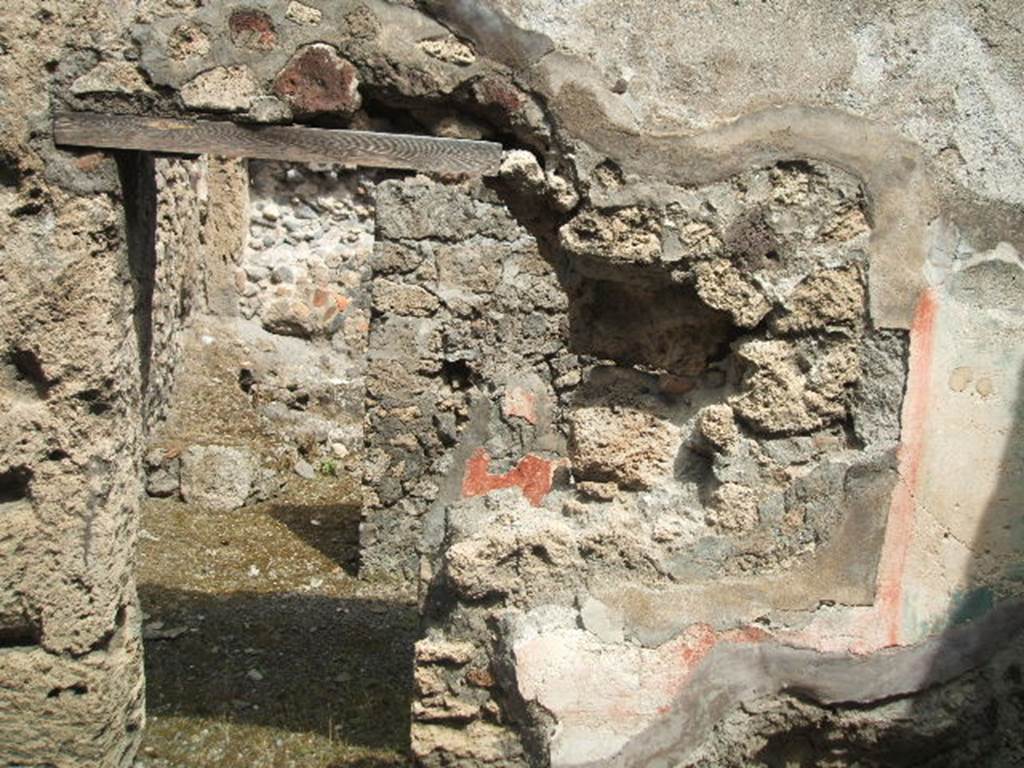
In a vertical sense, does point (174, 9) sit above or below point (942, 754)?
above

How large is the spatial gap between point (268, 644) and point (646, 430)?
7.53 ft

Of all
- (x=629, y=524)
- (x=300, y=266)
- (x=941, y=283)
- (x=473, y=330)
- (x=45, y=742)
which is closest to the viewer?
(x=941, y=283)

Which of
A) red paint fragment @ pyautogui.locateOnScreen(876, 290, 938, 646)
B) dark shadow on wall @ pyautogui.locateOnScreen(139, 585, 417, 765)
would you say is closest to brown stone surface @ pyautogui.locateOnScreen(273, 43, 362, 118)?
red paint fragment @ pyautogui.locateOnScreen(876, 290, 938, 646)

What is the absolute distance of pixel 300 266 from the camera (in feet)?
26.9

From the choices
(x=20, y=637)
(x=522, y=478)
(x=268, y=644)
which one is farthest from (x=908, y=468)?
(x=268, y=644)

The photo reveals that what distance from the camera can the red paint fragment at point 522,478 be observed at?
326 centimetres

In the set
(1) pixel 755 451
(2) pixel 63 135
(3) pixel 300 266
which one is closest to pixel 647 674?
(1) pixel 755 451

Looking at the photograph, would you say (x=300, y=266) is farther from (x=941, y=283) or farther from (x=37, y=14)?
(x=941, y=283)

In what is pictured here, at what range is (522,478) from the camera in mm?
3514

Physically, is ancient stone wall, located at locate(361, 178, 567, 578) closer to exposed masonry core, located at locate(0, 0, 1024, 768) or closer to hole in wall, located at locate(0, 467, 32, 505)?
exposed masonry core, located at locate(0, 0, 1024, 768)

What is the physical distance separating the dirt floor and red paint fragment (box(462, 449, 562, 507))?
0.87 m

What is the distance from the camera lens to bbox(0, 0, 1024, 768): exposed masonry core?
284 centimetres

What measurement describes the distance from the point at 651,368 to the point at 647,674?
0.81 metres

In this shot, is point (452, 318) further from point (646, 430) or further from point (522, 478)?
point (646, 430)
